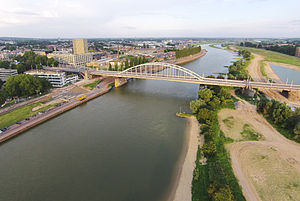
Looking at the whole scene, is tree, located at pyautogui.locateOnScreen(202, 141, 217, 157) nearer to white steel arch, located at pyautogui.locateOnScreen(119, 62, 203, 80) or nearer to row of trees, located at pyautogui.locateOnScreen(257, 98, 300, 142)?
row of trees, located at pyautogui.locateOnScreen(257, 98, 300, 142)

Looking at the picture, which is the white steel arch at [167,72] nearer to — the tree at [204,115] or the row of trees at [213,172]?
the tree at [204,115]

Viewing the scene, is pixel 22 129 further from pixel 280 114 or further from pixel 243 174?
pixel 280 114

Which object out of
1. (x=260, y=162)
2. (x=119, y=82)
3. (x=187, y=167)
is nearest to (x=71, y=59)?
(x=119, y=82)

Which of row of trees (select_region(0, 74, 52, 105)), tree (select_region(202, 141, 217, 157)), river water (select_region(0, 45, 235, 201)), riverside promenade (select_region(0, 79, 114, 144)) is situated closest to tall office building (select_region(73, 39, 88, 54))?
row of trees (select_region(0, 74, 52, 105))

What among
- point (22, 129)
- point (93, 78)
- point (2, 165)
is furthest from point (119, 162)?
point (93, 78)

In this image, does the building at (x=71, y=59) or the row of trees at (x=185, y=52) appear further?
the row of trees at (x=185, y=52)

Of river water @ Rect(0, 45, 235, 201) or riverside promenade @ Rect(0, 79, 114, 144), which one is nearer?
river water @ Rect(0, 45, 235, 201)

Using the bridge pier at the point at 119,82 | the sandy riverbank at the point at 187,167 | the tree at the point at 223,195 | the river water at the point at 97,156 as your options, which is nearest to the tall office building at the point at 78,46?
the bridge pier at the point at 119,82
